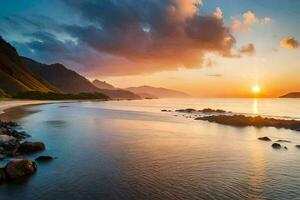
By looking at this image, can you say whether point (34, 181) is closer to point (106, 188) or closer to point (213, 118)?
point (106, 188)

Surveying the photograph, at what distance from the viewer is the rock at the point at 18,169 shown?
66.0 feet

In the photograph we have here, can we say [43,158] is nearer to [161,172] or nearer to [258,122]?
[161,172]

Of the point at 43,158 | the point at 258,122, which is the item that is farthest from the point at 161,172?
the point at 258,122

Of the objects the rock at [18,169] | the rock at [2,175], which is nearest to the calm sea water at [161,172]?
the rock at [18,169]

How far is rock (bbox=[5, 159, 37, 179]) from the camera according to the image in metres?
20.1

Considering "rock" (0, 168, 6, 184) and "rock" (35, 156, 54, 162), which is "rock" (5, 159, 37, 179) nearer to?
"rock" (0, 168, 6, 184)

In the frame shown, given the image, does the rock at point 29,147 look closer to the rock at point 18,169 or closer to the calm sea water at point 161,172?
the calm sea water at point 161,172

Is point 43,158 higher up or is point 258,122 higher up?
point 258,122

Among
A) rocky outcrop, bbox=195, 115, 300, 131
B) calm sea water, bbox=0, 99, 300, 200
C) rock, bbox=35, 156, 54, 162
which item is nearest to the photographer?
calm sea water, bbox=0, 99, 300, 200

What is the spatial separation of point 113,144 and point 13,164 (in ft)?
53.2

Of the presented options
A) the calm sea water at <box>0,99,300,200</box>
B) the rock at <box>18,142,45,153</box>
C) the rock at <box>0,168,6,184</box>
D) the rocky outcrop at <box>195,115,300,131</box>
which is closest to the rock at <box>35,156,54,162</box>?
the calm sea water at <box>0,99,300,200</box>

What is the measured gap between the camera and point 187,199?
17.2 m

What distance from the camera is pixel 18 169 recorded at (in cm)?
2073

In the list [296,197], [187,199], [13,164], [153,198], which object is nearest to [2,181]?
[13,164]
